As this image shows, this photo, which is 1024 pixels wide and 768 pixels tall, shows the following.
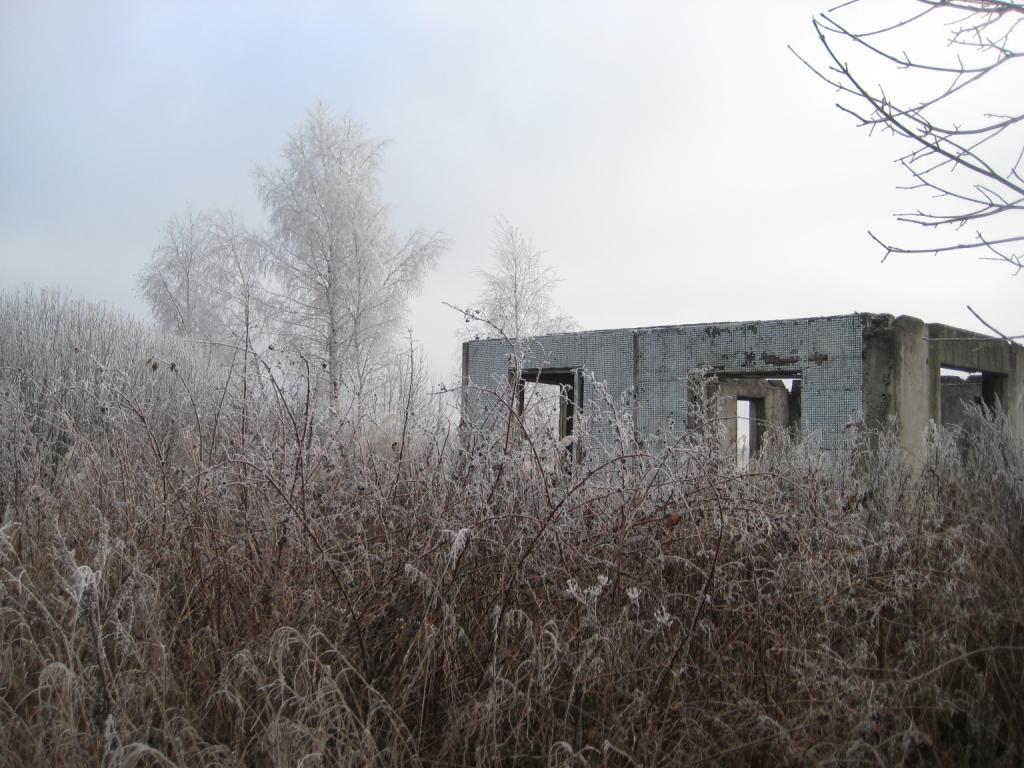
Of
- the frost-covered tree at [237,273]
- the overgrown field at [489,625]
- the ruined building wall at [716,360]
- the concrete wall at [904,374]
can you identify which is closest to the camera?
the overgrown field at [489,625]

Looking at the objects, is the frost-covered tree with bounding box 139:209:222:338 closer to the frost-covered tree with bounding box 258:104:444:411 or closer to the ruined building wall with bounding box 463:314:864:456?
the frost-covered tree with bounding box 258:104:444:411

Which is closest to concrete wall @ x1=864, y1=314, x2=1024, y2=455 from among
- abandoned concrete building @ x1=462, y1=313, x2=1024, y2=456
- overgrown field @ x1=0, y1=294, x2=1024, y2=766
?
abandoned concrete building @ x1=462, y1=313, x2=1024, y2=456

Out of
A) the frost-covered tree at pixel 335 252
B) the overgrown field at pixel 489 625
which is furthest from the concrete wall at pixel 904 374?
the frost-covered tree at pixel 335 252

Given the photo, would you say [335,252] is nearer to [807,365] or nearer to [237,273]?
[237,273]

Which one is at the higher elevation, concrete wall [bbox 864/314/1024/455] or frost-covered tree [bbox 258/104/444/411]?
frost-covered tree [bbox 258/104/444/411]

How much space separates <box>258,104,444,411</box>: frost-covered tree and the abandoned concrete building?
8592 mm

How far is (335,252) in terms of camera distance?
64.5 feet

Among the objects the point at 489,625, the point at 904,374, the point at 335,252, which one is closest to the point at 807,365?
the point at 904,374

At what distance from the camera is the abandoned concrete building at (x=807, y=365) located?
8.62 metres

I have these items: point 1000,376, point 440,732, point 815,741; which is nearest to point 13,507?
point 440,732

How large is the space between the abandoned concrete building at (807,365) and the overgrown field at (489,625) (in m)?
3.99

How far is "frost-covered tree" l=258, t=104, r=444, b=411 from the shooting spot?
19516 mm

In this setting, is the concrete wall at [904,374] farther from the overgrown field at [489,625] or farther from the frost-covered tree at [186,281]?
the frost-covered tree at [186,281]

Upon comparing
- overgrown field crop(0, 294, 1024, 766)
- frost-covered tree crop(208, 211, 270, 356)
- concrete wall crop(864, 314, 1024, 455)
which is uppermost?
frost-covered tree crop(208, 211, 270, 356)
